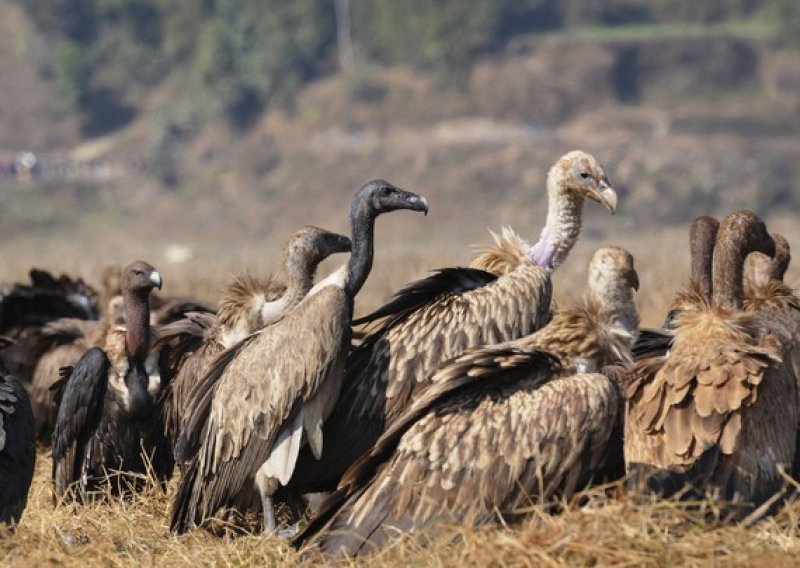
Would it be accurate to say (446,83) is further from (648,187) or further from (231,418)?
(231,418)

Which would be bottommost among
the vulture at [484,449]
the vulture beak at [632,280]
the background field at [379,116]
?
the vulture at [484,449]

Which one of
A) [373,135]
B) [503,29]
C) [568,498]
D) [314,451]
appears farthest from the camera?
[503,29]

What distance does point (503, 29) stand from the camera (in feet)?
241

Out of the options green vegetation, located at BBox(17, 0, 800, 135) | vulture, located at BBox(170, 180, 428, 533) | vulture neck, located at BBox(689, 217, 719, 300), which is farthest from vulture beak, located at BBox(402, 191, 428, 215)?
green vegetation, located at BBox(17, 0, 800, 135)

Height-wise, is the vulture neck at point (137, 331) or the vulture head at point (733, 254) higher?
the vulture head at point (733, 254)

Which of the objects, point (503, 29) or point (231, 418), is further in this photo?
point (503, 29)

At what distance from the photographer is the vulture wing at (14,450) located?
254 inches

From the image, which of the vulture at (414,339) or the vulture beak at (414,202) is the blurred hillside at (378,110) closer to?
the vulture beak at (414,202)

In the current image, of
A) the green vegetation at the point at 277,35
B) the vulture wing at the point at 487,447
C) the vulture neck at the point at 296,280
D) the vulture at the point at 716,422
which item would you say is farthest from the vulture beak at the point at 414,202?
the green vegetation at the point at 277,35

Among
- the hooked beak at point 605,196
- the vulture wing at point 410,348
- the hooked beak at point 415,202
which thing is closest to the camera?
the vulture wing at point 410,348

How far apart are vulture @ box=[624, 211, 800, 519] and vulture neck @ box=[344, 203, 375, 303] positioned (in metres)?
1.42

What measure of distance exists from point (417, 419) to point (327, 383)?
779mm

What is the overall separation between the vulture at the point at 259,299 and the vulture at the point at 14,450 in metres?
0.74

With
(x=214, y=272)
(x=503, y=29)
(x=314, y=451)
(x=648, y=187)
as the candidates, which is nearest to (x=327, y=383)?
(x=314, y=451)
